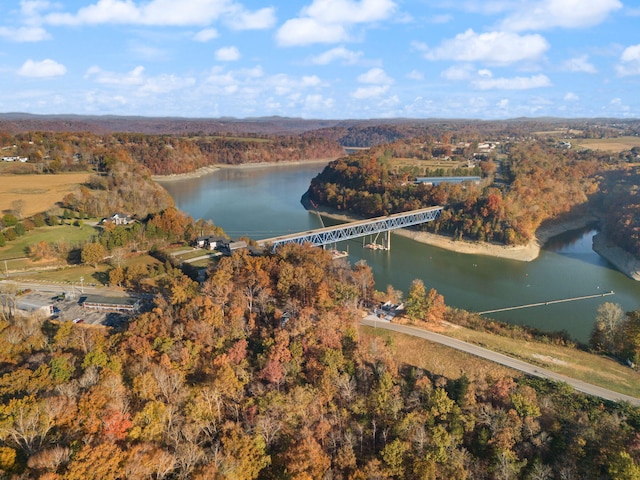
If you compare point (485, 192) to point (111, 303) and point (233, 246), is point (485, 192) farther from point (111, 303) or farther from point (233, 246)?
point (111, 303)

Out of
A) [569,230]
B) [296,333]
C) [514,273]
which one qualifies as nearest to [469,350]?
[296,333]

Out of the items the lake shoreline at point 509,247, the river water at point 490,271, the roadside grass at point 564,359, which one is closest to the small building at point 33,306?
the roadside grass at point 564,359

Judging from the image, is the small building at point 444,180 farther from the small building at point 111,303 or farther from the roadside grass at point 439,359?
the small building at point 111,303

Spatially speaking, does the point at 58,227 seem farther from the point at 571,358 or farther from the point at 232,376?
the point at 571,358

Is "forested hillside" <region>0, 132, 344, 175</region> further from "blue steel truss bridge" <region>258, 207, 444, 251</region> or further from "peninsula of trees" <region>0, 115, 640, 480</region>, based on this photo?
"peninsula of trees" <region>0, 115, 640, 480</region>

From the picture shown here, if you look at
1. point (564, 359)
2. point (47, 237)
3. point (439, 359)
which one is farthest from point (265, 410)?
point (47, 237)

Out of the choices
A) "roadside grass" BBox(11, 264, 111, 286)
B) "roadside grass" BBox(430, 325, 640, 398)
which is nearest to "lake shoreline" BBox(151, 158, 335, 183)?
"roadside grass" BBox(11, 264, 111, 286)

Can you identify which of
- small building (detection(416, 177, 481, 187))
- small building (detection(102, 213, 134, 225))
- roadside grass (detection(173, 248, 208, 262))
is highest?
small building (detection(416, 177, 481, 187))
